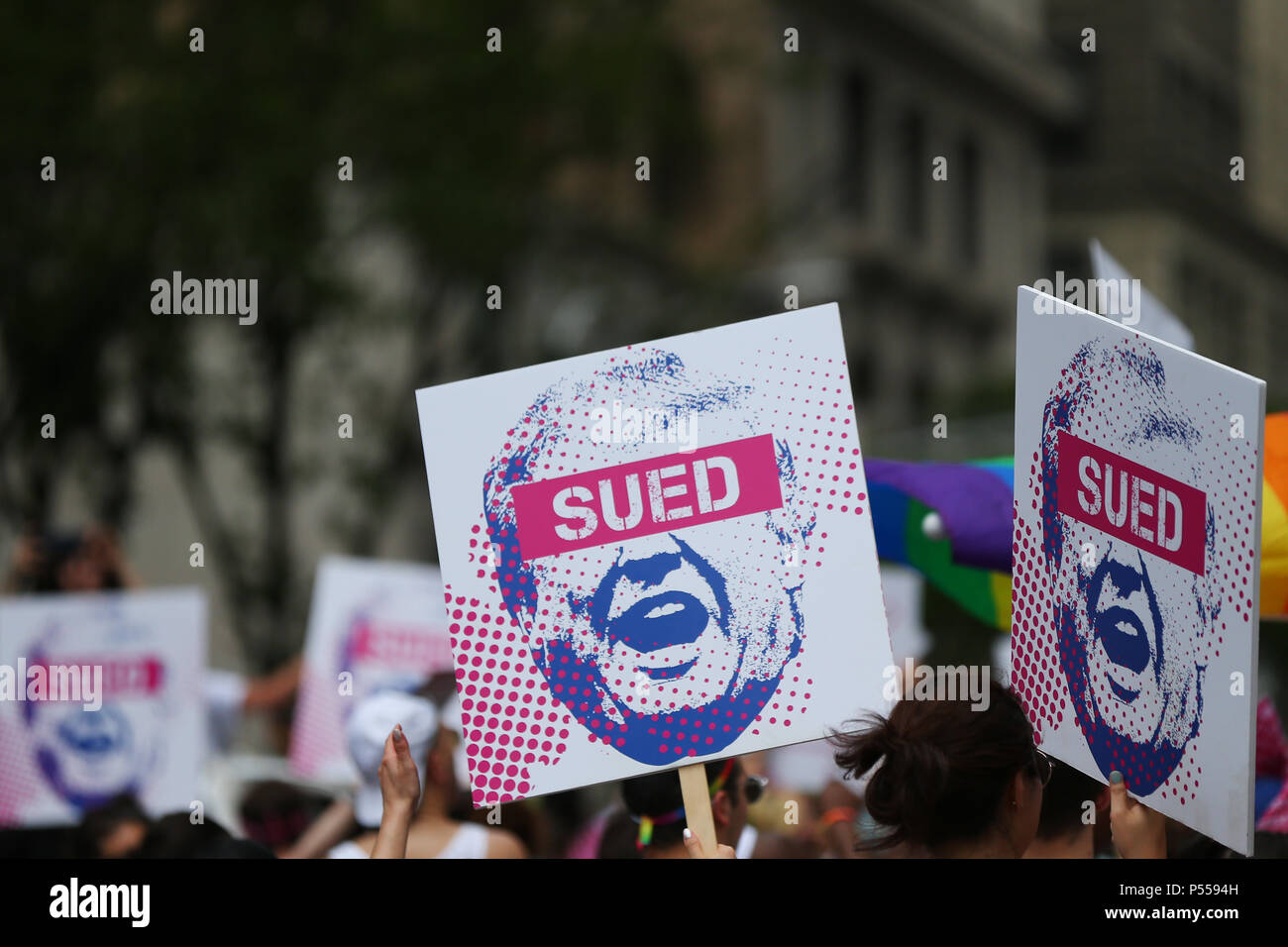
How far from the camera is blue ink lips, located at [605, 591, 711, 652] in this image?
333 cm

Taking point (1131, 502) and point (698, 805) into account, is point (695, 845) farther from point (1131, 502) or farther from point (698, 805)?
point (1131, 502)

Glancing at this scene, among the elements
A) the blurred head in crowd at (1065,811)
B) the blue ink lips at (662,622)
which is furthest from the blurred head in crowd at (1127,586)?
the blue ink lips at (662,622)

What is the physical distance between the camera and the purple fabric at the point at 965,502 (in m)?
4.89

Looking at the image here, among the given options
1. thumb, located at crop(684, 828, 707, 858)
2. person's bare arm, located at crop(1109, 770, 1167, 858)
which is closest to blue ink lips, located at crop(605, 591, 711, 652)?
thumb, located at crop(684, 828, 707, 858)

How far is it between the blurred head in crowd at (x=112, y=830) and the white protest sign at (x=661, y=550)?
2593 mm

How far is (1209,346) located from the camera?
21.3 meters

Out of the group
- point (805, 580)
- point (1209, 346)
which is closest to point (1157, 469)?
point (805, 580)

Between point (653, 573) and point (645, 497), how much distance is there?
0.14m

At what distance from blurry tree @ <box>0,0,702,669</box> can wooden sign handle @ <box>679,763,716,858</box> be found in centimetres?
1239

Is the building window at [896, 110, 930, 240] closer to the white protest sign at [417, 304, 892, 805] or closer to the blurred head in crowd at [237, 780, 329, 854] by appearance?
the blurred head in crowd at [237, 780, 329, 854]
